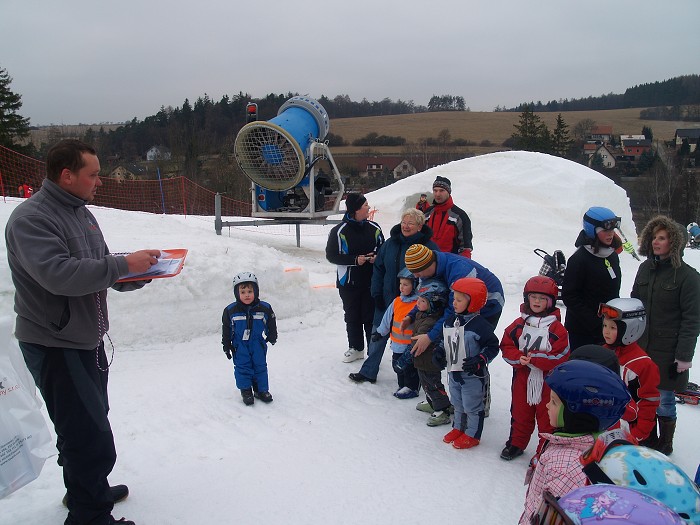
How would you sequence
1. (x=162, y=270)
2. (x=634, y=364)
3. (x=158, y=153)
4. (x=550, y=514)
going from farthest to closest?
1. (x=158, y=153)
2. (x=634, y=364)
3. (x=162, y=270)
4. (x=550, y=514)

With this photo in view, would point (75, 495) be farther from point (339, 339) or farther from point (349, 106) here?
point (349, 106)

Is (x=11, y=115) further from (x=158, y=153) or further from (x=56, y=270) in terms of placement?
(x=56, y=270)

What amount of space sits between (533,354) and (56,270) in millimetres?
2935

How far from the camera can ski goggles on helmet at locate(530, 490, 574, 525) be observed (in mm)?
1359

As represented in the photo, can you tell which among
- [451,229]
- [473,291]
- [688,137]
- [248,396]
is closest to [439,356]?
[473,291]

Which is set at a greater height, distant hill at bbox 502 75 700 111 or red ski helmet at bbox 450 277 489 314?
distant hill at bbox 502 75 700 111

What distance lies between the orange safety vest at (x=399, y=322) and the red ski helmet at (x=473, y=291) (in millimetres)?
702

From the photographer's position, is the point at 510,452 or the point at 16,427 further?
the point at 510,452

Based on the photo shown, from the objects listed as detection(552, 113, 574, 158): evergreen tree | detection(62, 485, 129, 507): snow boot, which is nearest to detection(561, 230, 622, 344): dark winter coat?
detection(62, 485, 129, 507): snow boot

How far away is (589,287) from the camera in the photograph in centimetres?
389

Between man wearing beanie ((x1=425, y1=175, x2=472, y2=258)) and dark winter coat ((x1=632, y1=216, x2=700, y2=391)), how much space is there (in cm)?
211

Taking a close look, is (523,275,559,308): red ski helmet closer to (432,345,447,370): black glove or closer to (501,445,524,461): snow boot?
(432,345,447,370): black glove

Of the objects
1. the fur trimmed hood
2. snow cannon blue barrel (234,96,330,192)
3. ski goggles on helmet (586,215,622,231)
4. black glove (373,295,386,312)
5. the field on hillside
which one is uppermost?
the field on hillside

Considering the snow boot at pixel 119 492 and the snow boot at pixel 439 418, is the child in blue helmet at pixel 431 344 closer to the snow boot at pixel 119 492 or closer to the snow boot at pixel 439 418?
the snow boot at pixel 439 418
